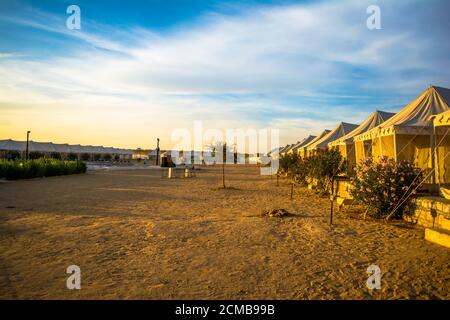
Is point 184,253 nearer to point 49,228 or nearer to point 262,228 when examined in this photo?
point 262,228

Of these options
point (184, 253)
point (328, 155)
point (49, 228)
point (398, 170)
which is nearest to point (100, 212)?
point (49, 228)

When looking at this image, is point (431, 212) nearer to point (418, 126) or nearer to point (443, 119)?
point (443, 119)

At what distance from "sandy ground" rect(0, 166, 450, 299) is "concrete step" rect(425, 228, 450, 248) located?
0.20 meters

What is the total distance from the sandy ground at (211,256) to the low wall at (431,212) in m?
0.33

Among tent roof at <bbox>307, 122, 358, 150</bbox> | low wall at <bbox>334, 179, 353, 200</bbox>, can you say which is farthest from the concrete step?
tent roof at <bbox>307, 122, 358, 150</bbox>

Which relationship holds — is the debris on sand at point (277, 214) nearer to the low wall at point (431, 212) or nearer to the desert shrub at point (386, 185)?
the desert shrub at point (386, 185)

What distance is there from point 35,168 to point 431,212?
69.9 ft

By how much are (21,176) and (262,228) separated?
17.4m

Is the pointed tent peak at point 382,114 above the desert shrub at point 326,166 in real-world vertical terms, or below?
above

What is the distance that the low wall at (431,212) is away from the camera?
555 cm

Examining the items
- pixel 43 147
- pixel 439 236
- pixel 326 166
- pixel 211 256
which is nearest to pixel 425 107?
pixel 326 166

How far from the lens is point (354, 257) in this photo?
4539 mm

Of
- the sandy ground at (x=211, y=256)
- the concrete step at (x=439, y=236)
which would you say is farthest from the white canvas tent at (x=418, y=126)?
the concrete step at (x=439, y=236)

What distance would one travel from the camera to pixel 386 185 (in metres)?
6.66
